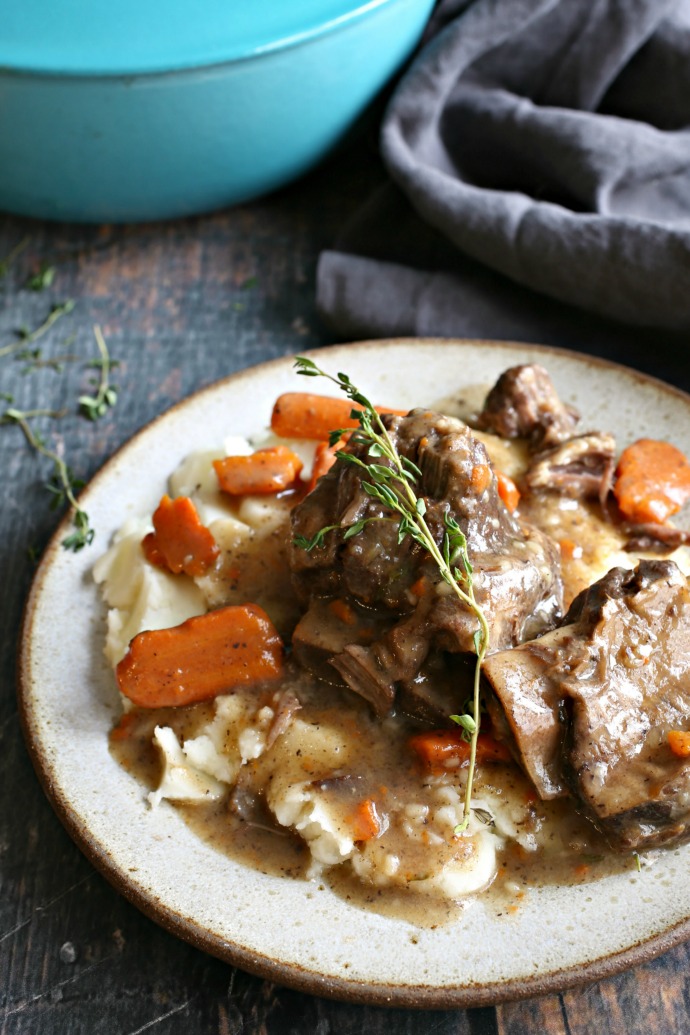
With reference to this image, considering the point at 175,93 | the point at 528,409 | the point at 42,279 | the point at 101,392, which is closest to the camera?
the point at 528,409

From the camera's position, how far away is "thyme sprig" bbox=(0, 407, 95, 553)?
4586 mm

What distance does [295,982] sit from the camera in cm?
331

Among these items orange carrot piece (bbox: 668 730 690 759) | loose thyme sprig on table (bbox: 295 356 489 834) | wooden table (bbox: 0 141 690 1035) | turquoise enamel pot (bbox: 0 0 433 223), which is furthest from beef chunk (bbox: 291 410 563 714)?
turquoise enamel pot (bbox: 0 0 433 223)

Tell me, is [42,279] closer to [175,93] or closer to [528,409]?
[175,93]

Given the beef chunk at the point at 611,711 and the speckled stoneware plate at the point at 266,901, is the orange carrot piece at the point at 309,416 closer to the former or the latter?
the speckled stoneware plate at the point at 266,901

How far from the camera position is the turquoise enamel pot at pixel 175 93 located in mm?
4914

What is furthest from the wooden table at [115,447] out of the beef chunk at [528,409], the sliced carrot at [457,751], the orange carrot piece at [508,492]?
the orange carrot piece at [508,492]

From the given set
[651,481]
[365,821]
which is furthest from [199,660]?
[651,481]

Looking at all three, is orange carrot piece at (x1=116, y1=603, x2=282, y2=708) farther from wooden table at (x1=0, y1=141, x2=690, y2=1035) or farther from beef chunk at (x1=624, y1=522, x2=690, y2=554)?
beef chunk at (x1=624, y1=522, x2=690, y2=554)

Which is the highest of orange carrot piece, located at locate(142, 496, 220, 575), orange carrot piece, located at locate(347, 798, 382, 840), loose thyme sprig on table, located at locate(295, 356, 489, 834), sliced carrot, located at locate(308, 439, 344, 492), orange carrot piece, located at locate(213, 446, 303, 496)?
loose thyme sprig on table, located at locate(295, 356, 489, 834)

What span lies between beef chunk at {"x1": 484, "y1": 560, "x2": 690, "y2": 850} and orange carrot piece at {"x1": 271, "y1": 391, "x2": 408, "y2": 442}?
155 centimetres

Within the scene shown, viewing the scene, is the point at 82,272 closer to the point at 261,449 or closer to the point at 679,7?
the point at 261,449

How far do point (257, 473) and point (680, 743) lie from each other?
2024 millimetres

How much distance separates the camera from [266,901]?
11.6 feet
